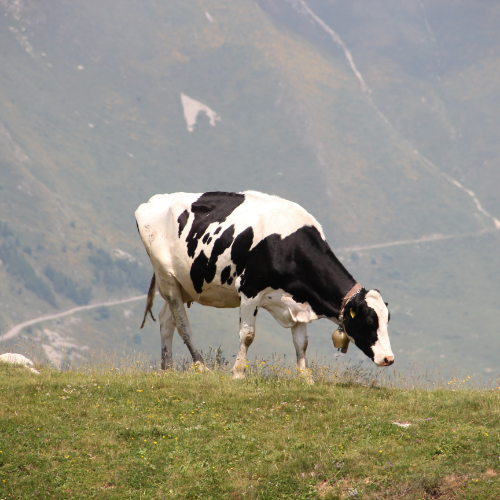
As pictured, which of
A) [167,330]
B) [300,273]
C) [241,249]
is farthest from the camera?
[167,330]

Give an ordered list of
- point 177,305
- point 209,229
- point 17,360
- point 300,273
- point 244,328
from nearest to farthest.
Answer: point 300,273 → point 244,328 → point 209,229 → point 17,360 → point 177,305

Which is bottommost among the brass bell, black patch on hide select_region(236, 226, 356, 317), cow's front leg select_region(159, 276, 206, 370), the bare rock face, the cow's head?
the bare rock face

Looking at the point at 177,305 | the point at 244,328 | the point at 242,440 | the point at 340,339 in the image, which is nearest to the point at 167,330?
the point at 177,305

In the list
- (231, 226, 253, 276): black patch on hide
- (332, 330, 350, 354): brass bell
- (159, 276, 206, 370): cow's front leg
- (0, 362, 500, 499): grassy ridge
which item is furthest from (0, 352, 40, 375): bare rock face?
(332, 330, 350, 354): brass bell

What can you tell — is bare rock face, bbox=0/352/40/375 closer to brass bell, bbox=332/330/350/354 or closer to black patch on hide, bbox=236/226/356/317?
black patch on hide, bbox=236/226/356/317

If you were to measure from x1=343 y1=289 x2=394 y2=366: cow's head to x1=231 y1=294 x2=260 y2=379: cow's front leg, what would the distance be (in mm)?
1931

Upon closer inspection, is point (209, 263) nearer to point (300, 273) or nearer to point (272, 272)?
point (272, 272)

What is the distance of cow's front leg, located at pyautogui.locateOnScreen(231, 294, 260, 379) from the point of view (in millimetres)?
15625

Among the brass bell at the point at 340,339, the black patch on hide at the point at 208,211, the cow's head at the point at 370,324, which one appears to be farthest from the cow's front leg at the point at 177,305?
the cow's head at the point at 370,324

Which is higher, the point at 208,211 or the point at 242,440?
the point at 208,211

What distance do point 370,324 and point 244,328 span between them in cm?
264

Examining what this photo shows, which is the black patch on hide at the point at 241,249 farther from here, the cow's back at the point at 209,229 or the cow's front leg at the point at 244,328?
the cow's front leg at the point at 244,328

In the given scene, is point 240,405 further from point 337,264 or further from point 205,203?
point 205,203

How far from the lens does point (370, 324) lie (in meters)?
14.8
